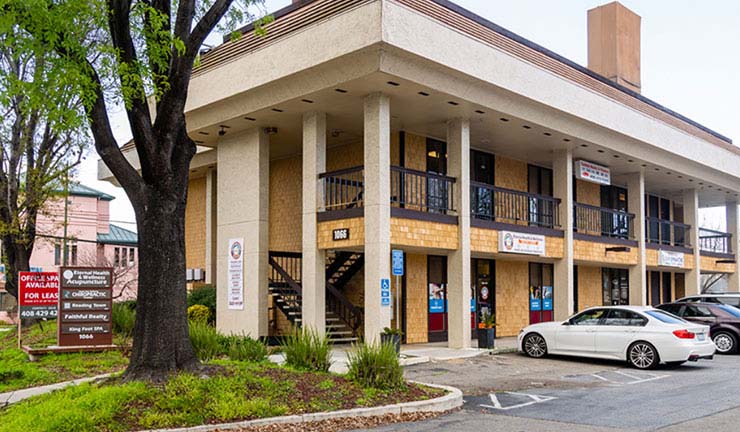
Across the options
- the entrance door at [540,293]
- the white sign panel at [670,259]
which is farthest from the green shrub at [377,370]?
the white sign panel at [670,259]

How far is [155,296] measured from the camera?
11.4 metres

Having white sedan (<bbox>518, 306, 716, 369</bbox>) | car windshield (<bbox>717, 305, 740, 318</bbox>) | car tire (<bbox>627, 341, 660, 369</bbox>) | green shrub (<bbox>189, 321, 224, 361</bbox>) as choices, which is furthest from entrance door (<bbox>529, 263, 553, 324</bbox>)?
green shrub (<bbox>189, 321, 224, 361</bbox>)

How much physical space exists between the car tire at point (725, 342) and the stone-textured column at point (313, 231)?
11.6 m

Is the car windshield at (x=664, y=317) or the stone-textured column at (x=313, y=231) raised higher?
the stone-textured column at (x=313, y=231)

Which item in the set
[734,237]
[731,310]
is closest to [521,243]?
[731,310]

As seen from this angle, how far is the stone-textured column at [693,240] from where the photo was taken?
32969 millimetres

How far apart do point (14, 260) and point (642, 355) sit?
69.5 feet

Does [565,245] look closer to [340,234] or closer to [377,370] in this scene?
[340,234]

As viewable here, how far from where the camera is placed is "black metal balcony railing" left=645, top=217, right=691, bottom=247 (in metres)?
32.6

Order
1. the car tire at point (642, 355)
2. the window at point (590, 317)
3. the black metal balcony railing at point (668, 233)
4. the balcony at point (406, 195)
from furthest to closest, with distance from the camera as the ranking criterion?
the black metal balcony railing at point (668, 233)
the balcony at point (406, 195)
the window at point (590, 317)
the car tire at point (642, 355)

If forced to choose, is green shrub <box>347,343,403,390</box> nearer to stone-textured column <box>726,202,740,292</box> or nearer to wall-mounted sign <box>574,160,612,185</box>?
wall-mounted sign <box>574,160,612,185</box>

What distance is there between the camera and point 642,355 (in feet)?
57.1

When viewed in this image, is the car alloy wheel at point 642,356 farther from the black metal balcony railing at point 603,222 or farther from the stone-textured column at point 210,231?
the stone-textured column at point 210,231

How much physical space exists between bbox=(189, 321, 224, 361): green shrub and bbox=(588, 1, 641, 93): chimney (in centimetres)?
2336
